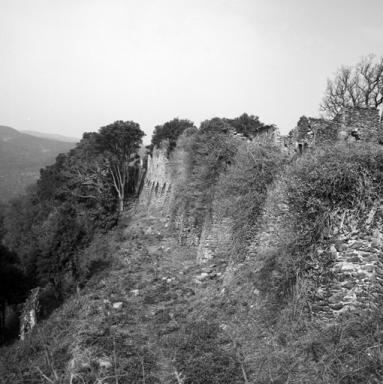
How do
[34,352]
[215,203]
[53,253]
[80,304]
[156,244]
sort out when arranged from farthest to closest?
[156,244] → [53,253] → [215,203] → [80,304] → [34,352]

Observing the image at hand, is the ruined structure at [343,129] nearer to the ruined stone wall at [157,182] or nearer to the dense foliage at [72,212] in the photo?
the dense foliage at [72,212]

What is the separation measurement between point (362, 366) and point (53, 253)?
12.6 m

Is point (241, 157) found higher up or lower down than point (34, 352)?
higher up

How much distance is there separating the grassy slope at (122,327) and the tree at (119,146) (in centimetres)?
1553

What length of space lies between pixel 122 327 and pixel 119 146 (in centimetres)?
2230

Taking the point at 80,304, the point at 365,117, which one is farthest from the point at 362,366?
the point at 80,304

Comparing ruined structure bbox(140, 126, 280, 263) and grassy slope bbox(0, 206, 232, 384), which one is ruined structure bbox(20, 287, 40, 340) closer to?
grassy slope bbox(0, 206, 232, 384)

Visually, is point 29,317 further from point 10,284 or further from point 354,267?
point 354,267

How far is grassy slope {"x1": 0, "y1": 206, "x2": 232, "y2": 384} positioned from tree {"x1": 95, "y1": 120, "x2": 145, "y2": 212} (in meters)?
15.5

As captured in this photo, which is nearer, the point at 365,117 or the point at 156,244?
the point at 365,117

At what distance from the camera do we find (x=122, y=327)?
23.6 ft

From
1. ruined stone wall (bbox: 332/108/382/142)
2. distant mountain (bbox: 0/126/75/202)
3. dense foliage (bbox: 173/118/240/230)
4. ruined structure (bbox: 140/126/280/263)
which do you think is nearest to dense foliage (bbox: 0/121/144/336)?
ruined structure (bbox: 140/126/280/263)

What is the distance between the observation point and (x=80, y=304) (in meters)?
9.18

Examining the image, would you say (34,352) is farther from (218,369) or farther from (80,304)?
(218,369)
